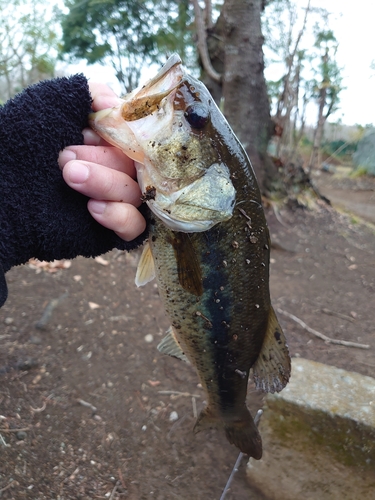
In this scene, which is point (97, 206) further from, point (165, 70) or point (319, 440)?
point (319, 440)

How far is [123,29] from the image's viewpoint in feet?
50.2

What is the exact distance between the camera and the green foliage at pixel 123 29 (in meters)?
13.9

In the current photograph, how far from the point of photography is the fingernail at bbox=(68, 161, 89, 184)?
1244 millimetres

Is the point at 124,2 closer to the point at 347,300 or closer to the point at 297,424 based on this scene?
the point at 347,300

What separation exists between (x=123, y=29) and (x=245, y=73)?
11909mm

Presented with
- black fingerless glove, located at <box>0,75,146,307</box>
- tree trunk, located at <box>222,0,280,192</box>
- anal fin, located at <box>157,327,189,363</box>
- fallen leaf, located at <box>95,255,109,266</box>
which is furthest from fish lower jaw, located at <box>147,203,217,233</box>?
tree trunk, located at <box>222,0,280,192</box>

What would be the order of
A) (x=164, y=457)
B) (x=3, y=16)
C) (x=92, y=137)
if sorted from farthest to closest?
(x=3, y=16) → (x=164, y=457) → (x=92, y=137)

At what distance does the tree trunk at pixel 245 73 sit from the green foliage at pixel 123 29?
8.64 metres

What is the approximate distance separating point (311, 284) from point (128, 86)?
14.1m

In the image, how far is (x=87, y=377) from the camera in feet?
10.2

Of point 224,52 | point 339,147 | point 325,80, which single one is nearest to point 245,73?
point 224,52

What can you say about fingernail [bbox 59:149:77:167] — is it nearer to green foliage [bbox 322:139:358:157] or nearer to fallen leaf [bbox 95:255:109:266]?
fallen leaf [bbox 95:255:109:266]

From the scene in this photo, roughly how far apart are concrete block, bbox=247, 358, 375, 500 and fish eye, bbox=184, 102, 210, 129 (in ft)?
5.73

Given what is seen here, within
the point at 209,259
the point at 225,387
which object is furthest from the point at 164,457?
the point at 209,259
